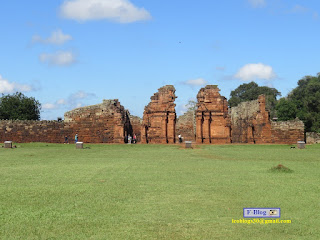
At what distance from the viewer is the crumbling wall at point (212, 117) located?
104 feet

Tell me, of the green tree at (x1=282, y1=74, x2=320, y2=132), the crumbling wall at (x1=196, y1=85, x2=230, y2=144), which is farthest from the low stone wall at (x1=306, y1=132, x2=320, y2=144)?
the green tree at (x1=282, y1=74, x2=320, y2=132)

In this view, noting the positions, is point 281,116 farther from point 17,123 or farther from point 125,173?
point 125,173

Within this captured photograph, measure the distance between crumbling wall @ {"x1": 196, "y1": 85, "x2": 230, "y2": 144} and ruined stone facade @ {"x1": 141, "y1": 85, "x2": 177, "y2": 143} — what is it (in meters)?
1.90

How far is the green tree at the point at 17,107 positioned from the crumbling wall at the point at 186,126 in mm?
20850

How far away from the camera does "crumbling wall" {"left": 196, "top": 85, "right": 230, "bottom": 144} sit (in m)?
31.6

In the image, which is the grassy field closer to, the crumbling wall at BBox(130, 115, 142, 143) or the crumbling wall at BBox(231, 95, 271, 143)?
the crumbling wall at BBox(231, 95, 271, 143)

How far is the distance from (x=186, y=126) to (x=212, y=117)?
602cm

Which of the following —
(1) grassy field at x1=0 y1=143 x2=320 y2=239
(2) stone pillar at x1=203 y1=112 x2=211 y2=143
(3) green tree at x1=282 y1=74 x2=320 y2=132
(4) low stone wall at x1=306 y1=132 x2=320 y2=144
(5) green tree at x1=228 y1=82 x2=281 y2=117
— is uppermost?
(5) green tree at x1=228 y1=82 x2=281 y2=117

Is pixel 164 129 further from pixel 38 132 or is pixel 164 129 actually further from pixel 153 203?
pixel 153 203

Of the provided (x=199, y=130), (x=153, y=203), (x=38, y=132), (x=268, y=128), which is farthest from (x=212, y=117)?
(x=153, y=203)

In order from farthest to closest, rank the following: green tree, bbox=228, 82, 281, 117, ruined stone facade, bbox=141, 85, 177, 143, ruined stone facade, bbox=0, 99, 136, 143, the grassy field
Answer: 1. green tree, bbox=228, 82, 281, 117
2. ruined stone facade, bbox=0, 99, 136, 143
3. ruined stone facade, bbox=141, 85, 177, 143
4. the grassy field

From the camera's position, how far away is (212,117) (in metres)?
31.9

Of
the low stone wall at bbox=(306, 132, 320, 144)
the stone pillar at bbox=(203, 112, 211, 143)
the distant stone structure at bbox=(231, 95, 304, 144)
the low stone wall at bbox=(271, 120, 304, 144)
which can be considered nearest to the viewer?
the distant stone structure at bbox=(231, 95, 304, 144)

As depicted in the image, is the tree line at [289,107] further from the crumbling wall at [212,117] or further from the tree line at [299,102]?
the crumbling wall at [212,117]
